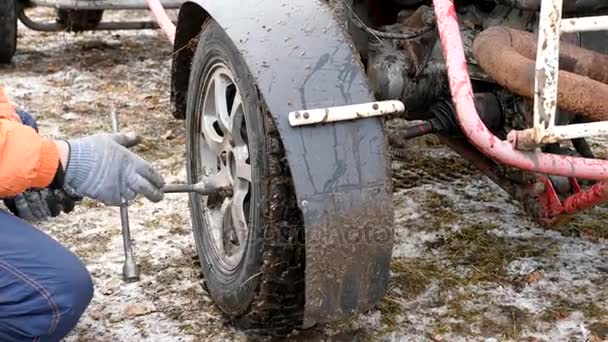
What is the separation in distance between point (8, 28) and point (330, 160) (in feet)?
12.3

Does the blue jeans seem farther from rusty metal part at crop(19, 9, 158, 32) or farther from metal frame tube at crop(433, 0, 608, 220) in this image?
rusty metal part at crop(19, 9, 158, 32)

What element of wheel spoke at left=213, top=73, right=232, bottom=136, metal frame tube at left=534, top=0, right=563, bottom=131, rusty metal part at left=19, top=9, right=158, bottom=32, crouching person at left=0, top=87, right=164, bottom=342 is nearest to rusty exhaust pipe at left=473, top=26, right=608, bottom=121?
metal frame tube at left=534, top=0, right=563, bottom=131

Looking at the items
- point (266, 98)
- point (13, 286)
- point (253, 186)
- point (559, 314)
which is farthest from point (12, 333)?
point (559, 314)

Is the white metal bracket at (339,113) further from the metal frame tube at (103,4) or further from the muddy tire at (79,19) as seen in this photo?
the muddy tire at (79,19)

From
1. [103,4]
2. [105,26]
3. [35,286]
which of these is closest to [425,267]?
[35,286]

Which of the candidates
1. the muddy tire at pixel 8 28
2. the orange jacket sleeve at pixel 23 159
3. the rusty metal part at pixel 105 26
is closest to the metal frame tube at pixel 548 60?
the orange jacket sleeve at pixel 23 159

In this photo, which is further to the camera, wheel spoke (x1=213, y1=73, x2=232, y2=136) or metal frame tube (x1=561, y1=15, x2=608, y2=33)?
wheel spoke (x1=213, y1=73, x2=232, y2=136)

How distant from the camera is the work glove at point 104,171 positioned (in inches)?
94.0

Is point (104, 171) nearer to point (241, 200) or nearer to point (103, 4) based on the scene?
point (241, 200)

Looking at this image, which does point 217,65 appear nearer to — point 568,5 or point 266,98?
point 266,98

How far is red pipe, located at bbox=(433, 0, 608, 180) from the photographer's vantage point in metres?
2.21

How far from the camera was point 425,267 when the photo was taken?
3354 mm

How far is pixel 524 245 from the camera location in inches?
140

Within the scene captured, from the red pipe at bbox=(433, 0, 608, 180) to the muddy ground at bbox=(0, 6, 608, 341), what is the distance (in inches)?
34.4
